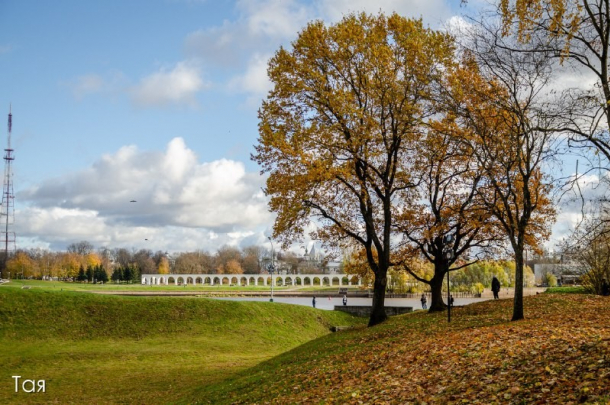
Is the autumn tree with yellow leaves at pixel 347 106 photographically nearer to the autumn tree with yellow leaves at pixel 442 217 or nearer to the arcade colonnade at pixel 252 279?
the autumn tree with yellow leaves at pixel 442 217

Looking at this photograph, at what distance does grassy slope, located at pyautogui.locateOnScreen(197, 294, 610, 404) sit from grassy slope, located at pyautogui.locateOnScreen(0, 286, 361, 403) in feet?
13.5

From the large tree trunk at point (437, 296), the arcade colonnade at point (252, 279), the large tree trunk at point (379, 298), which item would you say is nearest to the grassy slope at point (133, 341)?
the large tree trunk at point (379, 298)

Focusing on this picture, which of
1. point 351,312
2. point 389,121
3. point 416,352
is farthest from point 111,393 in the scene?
point 351,312

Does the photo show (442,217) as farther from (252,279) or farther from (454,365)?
(252,279)

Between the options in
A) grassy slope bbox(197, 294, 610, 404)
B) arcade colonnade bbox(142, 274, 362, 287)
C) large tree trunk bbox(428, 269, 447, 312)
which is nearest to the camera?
grassy slope bbox(197, 294, 610, 404)

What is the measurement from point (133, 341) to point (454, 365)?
23154mm

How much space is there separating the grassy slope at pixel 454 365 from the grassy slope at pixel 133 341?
4103 millimetres

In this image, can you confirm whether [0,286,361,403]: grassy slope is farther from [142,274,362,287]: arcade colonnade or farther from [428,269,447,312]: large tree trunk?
[142,274,362,287]: arcade colonnade

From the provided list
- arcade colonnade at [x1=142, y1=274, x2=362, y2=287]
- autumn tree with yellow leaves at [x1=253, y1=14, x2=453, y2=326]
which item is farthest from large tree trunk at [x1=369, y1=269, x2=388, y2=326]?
arcade colonnade at [x1=142, y1=274, x2=362, y2=287]

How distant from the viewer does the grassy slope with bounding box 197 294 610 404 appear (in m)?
8.27

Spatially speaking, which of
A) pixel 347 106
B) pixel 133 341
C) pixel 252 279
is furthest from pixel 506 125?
pixel 252 279

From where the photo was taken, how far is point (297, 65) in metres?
20.6

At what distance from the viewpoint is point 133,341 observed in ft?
95.8

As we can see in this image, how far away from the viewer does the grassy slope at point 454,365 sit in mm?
8273
